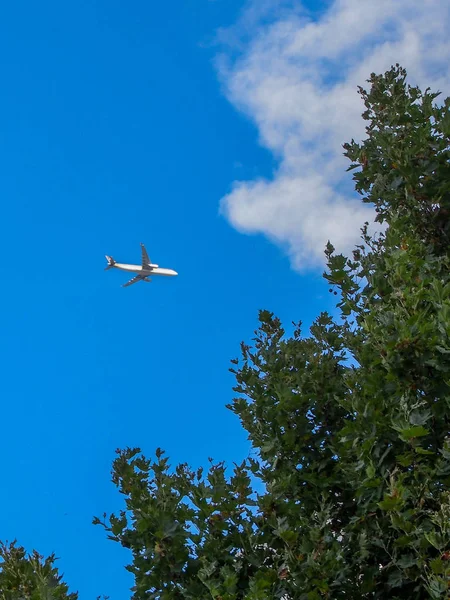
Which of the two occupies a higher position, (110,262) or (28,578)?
(110,262)

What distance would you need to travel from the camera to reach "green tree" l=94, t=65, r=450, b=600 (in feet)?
23.8

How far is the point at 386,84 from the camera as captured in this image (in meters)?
12.8

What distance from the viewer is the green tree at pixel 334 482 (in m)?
7.26

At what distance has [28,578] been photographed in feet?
25.6

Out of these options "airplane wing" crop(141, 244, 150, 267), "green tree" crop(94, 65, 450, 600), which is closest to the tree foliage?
"green tree" crop(94, 65, 450, 600)

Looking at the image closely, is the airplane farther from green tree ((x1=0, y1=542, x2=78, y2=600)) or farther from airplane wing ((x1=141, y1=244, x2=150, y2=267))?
green tree ((x1=0, y1=542, x2=78, y2=600))

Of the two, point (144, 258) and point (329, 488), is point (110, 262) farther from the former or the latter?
point (329, 488)

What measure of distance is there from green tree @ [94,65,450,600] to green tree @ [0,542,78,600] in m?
0.96

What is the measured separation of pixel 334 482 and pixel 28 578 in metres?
4.15

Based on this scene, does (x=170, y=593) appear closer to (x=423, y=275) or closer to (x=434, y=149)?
(x=423, y=275)

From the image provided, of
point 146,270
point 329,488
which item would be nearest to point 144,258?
point 146,270

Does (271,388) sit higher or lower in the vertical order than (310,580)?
higher

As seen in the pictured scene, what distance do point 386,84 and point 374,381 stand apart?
23.7 ft

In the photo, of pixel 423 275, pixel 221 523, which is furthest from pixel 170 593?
pixel 423 275
